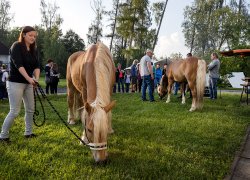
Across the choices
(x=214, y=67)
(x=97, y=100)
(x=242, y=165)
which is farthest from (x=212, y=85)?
(x=97, y=100)

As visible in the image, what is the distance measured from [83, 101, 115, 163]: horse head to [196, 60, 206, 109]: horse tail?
260 inches

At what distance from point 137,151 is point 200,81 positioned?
5959 mm

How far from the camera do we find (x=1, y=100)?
43.4 ft

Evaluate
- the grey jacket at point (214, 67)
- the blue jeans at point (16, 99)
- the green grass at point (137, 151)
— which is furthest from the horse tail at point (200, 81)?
the blue jeans at point (16, 99)

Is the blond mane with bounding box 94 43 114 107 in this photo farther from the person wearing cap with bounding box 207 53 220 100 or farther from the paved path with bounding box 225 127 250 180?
the person wearing cap with bounding box 207 53 220 100

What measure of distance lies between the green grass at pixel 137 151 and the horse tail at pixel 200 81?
1.95m

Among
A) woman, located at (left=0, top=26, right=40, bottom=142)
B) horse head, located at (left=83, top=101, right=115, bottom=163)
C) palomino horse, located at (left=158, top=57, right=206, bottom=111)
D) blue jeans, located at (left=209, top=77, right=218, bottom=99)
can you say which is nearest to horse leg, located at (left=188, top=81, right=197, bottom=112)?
palomino horse, located at (left=158, top=57, right=206, bottom=111)

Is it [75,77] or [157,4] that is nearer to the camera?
[75,77]

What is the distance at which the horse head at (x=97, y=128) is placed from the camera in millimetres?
4191

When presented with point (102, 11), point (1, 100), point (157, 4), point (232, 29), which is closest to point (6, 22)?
point (102, 11)

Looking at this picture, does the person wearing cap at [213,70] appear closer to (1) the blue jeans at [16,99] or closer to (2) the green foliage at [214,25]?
(1) the blue jeans at [16,99]

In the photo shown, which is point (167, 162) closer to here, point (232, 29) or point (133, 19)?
point (133, 19)

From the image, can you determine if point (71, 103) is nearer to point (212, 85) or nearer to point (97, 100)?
point (97, 100)

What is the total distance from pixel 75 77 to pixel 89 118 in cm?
261
